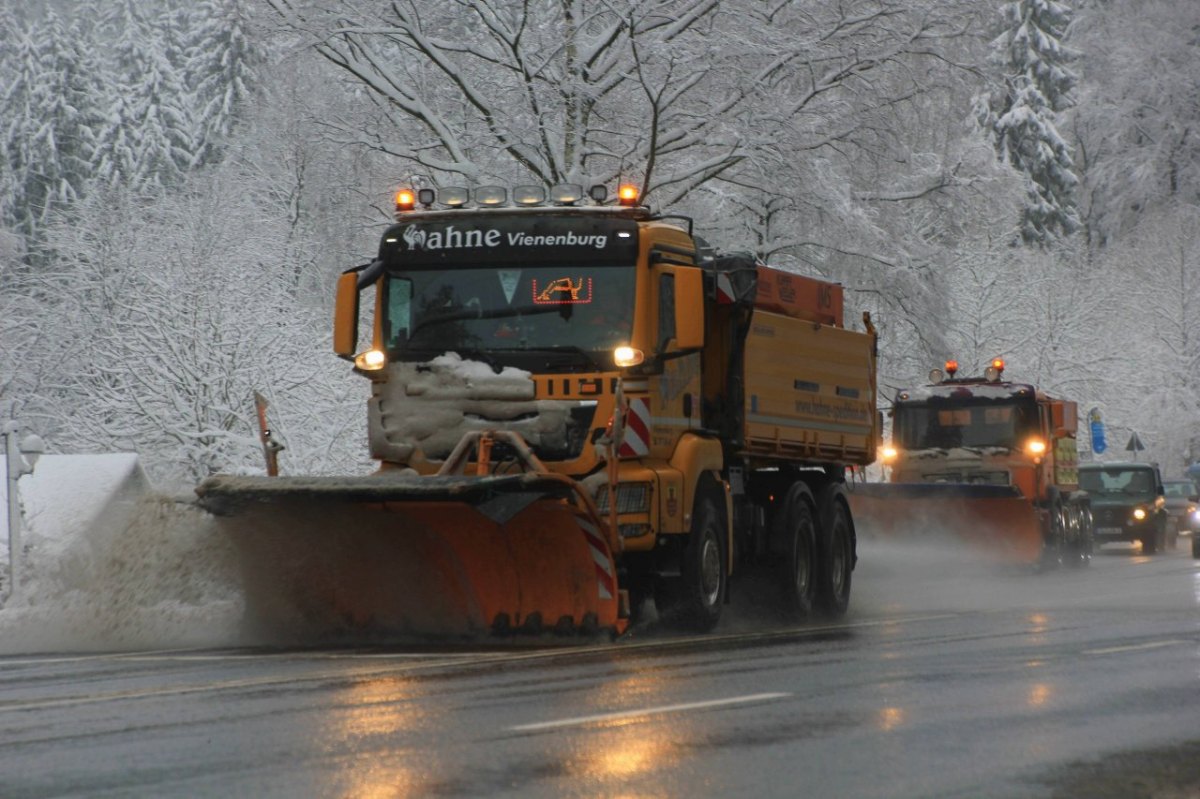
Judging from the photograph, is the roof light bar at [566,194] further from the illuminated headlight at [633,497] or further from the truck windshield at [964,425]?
the truck windshield at [964,425]

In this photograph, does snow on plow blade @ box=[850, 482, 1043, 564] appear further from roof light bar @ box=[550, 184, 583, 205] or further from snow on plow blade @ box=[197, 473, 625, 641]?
snow on plow blade @ box=[197, 473, 625, 641]

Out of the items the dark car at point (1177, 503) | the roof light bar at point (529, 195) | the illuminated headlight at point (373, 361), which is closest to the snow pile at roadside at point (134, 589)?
the illuminated headlight at point (373, 361)

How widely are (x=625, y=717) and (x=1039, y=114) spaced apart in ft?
207

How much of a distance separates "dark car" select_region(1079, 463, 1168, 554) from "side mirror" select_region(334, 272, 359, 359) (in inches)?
961

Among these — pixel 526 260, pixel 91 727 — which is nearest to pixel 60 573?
pixel 526 260

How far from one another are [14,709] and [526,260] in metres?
5.77

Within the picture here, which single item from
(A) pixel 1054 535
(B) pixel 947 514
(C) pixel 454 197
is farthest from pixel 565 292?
(A) pixel 1054 535

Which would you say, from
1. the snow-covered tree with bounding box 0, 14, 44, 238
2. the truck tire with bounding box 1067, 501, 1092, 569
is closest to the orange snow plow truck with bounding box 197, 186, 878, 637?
the truck tire with bounding box 1067, 501, 1092, 569

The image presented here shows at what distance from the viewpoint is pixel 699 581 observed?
1380 centimetres

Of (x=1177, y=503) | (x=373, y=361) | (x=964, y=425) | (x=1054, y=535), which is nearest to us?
(x=373, y=361)

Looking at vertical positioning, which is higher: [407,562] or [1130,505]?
[1130,505]

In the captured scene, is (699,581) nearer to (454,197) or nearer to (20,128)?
(454,197)

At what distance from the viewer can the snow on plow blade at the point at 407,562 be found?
41.1 ft

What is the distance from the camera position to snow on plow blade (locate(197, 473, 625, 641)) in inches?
493
